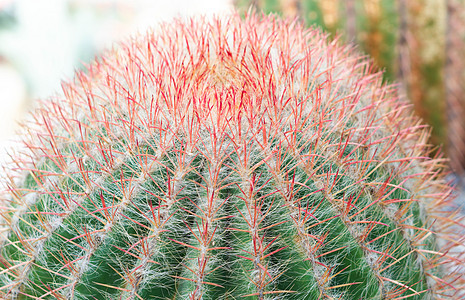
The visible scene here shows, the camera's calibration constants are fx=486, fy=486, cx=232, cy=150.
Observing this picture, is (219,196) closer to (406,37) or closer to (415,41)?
(406,37)

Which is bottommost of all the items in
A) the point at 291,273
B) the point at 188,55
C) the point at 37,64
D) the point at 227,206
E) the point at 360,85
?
the point at 291,273

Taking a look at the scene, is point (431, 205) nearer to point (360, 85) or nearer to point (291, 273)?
point (360, 85)

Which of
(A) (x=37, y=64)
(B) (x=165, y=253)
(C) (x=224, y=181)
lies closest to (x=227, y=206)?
(C) (x=224, y=181)

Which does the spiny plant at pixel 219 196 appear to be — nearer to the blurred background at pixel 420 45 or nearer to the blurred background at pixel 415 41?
the blurred background at pixel 415 41

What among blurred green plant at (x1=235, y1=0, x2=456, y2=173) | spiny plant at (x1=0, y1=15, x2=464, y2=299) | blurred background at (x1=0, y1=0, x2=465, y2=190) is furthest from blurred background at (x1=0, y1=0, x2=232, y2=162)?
spiny plant at (x1=0, y1=15, x2=464, y2=299)

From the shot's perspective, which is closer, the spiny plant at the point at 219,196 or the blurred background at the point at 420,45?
the spiny plant at the point at 219,196

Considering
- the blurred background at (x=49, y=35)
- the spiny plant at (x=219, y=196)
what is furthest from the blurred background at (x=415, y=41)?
the spiny plant at (x=219, y=196)
